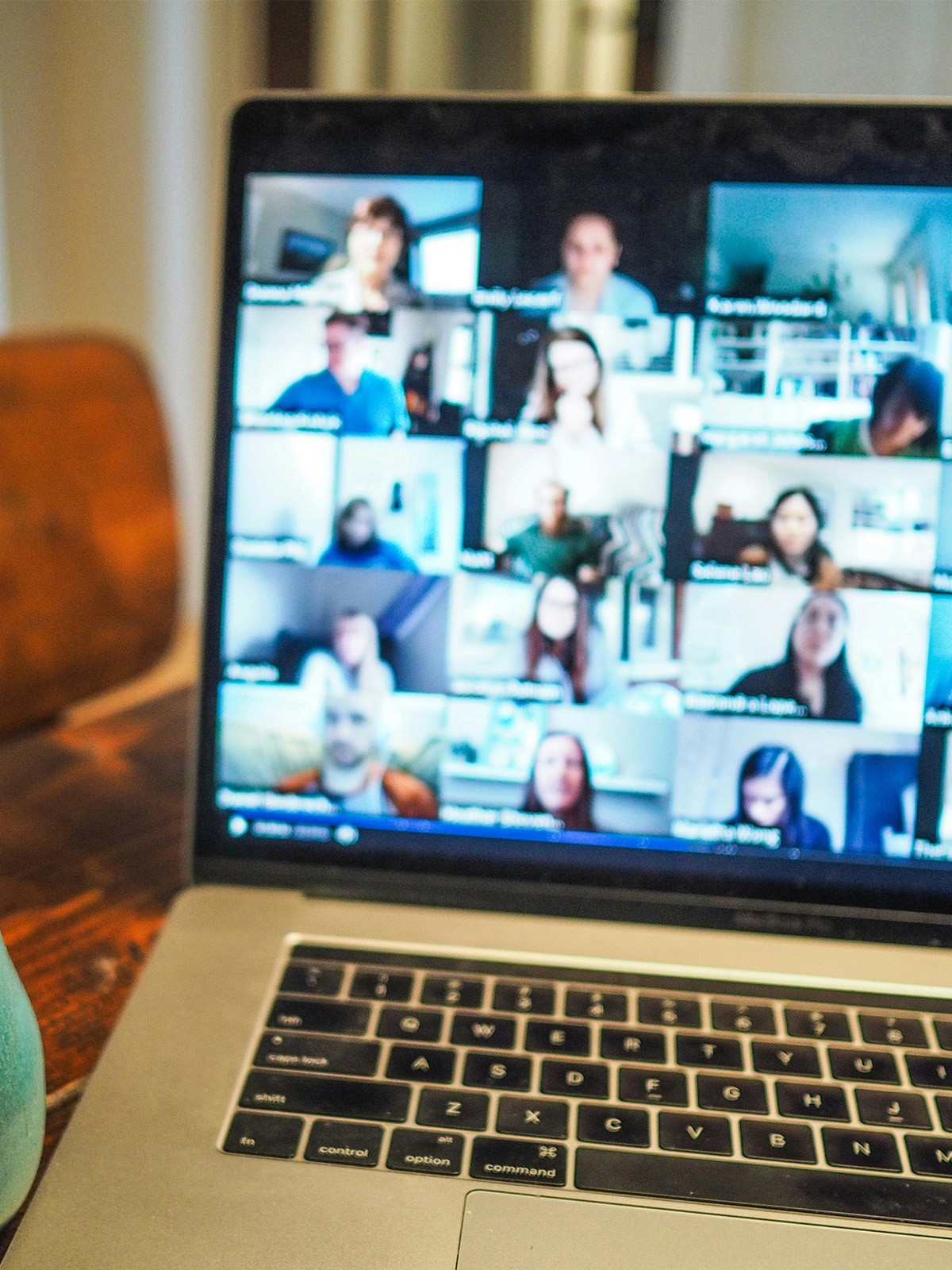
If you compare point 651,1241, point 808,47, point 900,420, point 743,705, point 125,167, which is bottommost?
point 651,1241

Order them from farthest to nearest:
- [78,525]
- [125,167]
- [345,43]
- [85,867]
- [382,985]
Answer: [125,167] < [345,43] < [78,525] < [85,867] < [382,985]

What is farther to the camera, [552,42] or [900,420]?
[552,42]

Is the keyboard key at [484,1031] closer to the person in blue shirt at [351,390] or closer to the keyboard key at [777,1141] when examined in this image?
the keyboard key at [777,1141]

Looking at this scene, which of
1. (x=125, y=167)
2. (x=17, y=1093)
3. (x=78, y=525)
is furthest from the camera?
(x=125, y=167)

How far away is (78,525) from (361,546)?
32.1 inches

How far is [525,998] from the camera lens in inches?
15.0

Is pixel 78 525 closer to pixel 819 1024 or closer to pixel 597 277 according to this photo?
pixel 597 277

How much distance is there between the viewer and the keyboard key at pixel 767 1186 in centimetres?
30

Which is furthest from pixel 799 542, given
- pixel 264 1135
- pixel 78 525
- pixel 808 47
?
pixel 808 47

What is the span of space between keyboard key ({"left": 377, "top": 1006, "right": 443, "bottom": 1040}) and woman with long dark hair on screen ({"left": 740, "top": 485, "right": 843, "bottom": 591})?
22 cm

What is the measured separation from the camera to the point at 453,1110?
330mm

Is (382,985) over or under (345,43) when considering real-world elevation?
under

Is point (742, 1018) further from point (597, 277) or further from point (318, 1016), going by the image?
point (597, 277)

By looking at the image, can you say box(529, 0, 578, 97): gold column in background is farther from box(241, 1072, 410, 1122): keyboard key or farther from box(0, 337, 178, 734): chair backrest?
box(241, 1072, 410, 1122): keyboard key
